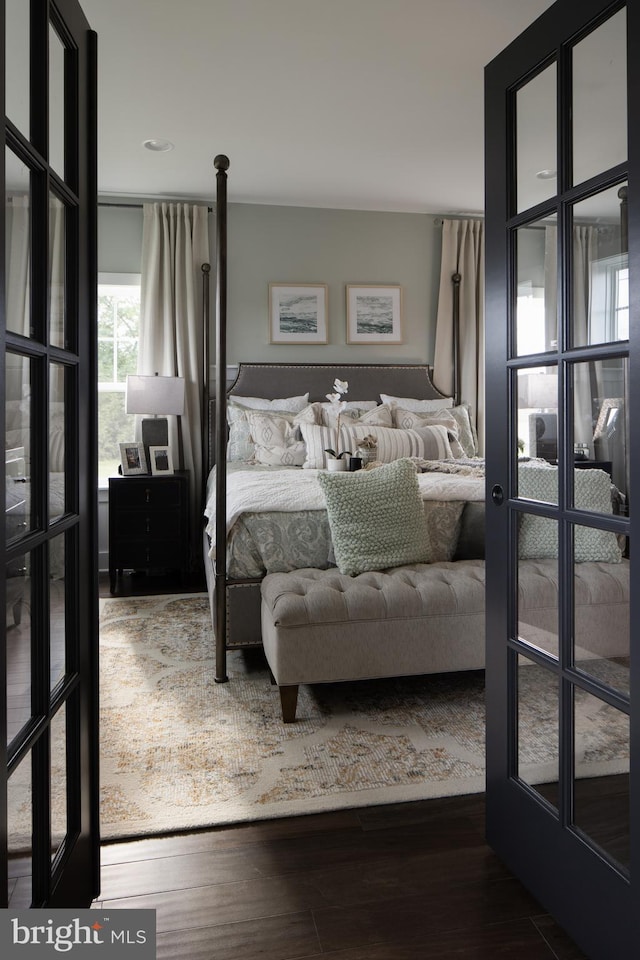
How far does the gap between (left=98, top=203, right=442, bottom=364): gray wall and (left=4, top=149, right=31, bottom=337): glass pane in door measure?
411 cm

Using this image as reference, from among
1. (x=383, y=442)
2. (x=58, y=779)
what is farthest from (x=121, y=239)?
(x=58, y=779)

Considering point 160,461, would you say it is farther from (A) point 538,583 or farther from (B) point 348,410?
(A) point 538,583

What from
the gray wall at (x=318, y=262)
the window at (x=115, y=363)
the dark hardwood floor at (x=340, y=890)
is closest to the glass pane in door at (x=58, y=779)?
the dark hardwood floor at (x=340, y=890)

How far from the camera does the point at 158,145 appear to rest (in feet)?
13.4

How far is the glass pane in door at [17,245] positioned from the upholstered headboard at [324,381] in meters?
3.89

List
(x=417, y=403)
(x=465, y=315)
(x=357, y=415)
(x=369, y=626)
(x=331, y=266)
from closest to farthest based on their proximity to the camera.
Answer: (x=369, y=626)
(x=357, y=415)
(x=417, y=403)
(x=331, y=266)
(x=465, y=315)

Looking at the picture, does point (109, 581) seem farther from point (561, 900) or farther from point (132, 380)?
point (561, 900)

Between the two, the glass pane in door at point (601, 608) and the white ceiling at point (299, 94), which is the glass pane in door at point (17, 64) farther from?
the white ceiling at point (299, 94)

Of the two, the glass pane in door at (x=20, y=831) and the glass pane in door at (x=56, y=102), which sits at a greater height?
the glass pane in door at (x=56, y=102)

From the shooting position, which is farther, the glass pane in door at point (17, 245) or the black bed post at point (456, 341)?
the black bed post at point (456, 341)

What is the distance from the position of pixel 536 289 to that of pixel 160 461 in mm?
3586

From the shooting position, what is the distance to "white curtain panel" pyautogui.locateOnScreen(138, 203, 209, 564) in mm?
4977

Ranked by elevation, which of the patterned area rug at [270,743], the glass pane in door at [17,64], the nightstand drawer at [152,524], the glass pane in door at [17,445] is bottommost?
the patterned area rug at [270,743]
